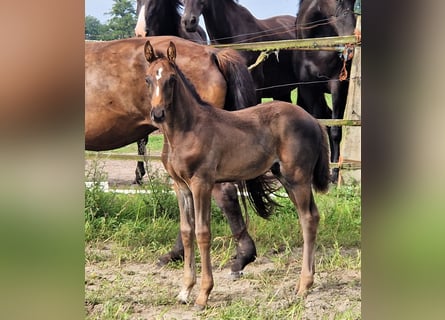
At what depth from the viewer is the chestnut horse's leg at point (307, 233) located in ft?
14.6

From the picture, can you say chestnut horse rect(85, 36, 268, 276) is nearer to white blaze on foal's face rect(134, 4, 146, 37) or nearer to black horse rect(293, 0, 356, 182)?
white blaze on foal's face rect(134, 4, 146, 37)

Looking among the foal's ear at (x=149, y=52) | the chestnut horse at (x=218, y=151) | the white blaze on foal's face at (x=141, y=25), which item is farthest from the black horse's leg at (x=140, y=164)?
the white blaze on foal's face at (x=141, y=25)

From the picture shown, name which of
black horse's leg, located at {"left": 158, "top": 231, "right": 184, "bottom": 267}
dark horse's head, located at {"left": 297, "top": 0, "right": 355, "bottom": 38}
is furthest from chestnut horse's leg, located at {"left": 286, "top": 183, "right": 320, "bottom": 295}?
dark horse's head, located at {"left": 297, "top": 0, "right": 355, "bottom": 38}

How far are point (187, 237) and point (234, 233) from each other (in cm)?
32

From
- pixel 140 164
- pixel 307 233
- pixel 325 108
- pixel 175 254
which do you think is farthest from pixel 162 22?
pixel 307 233

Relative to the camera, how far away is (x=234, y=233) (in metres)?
4.52

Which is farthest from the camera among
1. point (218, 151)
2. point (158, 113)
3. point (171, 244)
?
point (171, 244)

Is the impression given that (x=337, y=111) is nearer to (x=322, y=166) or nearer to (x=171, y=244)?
(x=322, y=166)

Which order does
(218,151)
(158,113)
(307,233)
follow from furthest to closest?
(307,233), (218,151), (158,113)

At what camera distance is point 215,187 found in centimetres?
446

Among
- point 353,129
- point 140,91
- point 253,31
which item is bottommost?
point 353,129
